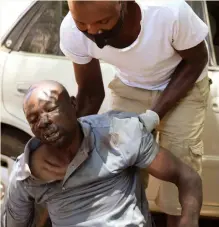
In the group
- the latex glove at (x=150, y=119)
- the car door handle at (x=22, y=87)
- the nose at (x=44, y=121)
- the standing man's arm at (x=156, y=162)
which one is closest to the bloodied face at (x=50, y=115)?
the nose at (x=44, y=121)

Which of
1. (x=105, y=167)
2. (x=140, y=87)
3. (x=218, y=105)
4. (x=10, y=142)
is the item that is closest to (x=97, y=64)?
(x=140, y=87)

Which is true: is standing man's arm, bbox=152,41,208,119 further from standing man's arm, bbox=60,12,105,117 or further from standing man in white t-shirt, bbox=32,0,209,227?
standing man's arm, bbox=60,12,105,117

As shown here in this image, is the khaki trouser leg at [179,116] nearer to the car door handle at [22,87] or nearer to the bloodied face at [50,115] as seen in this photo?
the bloodied face at [50,115]

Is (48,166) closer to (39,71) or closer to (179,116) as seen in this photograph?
(179,116)

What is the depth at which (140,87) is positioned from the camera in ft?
7.73

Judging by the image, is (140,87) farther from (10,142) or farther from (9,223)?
(10,142)

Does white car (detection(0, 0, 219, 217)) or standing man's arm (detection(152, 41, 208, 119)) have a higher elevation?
standing man's arm (detection(152, 41, 208, 119))

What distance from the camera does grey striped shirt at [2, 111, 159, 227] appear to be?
1930 mm

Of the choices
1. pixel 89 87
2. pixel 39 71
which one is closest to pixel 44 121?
pixel 89 87

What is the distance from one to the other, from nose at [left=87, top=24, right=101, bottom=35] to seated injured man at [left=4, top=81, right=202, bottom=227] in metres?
0.25

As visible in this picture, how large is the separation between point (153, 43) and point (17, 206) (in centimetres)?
80

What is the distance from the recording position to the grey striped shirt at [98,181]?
1930mm

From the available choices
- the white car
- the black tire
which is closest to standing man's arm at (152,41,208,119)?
the white car

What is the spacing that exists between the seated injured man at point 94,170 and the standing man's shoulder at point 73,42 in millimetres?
290
